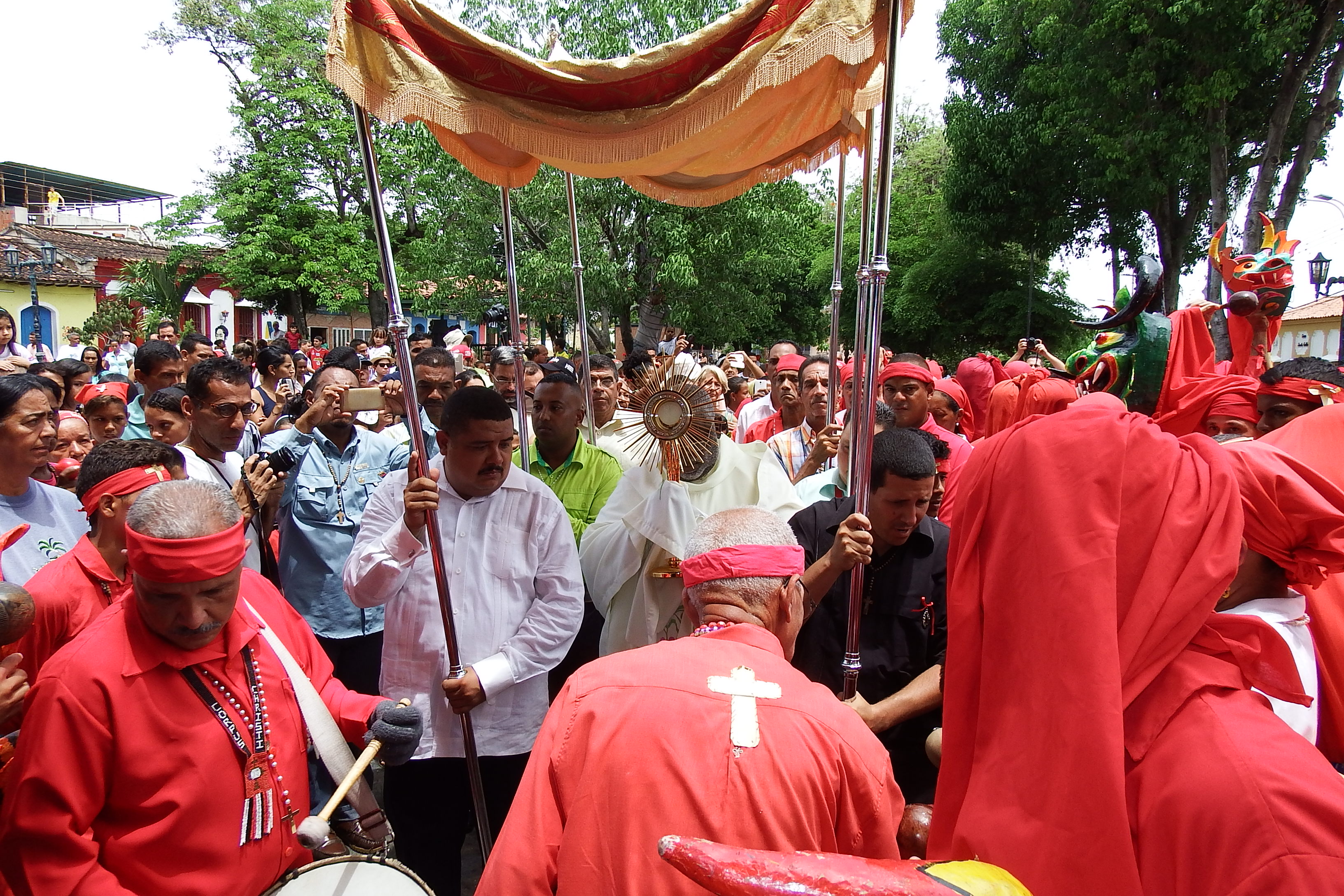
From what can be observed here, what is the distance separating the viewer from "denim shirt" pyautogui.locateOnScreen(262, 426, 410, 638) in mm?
4355

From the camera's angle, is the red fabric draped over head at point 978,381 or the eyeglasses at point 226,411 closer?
the eyeglasses at point 226,411

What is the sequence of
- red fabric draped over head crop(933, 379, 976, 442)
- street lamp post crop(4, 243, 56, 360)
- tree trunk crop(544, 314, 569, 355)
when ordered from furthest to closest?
street lamp post crop(4, 243, 56, 360)
tree trunk crop(544, 314, 569, 355)
red fabric draped over head crop(933, 379, 976, 442)

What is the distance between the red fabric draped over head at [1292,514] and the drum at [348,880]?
2089 millimetres

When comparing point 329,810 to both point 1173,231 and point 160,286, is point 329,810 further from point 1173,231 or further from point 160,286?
point 160,286

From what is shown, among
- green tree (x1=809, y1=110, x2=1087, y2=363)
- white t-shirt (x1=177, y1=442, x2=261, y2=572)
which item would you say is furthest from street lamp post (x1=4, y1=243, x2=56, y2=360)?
white t-shirt (x1=177, y1=442, x2=261, y2=572)

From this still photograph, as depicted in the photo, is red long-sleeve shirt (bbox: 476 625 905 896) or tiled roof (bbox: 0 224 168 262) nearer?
red long-sleeve shirt (bbox: 476 625 905 896)

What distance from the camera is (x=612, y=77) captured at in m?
3.29

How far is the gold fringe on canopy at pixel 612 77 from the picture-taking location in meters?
3.04

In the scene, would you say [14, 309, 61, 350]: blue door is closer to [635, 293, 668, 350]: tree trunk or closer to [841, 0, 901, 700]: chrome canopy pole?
[635, 293, 668, 350]: tree trunk

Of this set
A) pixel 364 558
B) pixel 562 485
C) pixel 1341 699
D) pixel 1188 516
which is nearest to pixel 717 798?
pixel 1188 516

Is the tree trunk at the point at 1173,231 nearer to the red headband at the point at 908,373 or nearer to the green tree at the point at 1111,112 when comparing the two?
the green tree at the point at 1111,112

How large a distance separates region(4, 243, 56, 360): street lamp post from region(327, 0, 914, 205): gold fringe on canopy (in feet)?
90.3

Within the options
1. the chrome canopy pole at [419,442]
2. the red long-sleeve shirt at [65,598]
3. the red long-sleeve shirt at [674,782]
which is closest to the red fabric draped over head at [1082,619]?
the red long-sleeve shirt at [674,782]

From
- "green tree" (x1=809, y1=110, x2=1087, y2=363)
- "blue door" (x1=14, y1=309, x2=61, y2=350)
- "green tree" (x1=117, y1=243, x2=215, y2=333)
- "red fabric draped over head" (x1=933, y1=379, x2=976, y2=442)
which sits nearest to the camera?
"red fabric draped over head" (x1=933, y1=379, x2=976, y2=442)
